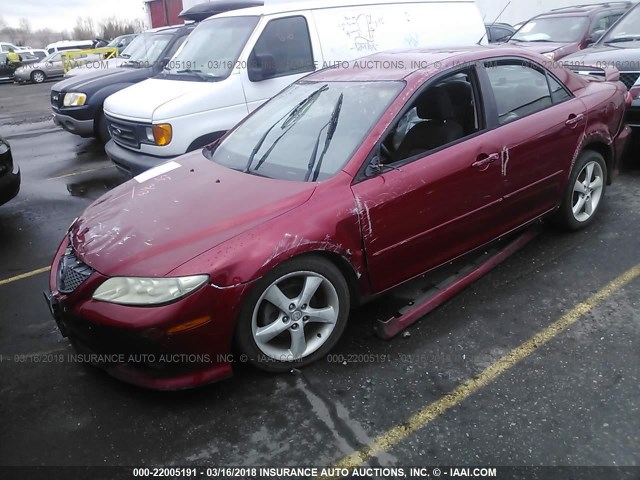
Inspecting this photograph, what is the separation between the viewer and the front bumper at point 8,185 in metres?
4.99

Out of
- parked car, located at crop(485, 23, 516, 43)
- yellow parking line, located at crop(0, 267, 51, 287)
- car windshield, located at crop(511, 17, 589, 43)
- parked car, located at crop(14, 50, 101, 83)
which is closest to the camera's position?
yellow parking line, located at crop(0, 267, 51, 287)

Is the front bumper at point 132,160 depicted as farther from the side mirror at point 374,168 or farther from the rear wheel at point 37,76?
the rear wheel at point 37,76

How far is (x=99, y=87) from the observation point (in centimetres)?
822

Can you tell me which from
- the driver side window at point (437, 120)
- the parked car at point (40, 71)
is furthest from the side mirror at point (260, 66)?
the parked car at point (40, 71)

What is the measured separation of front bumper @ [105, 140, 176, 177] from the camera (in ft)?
17.8

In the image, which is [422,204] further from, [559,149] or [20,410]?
[20,410]

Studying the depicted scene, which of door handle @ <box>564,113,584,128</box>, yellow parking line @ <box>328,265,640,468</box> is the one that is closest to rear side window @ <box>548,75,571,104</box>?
door handle @ <box>564,113,584,128</box>

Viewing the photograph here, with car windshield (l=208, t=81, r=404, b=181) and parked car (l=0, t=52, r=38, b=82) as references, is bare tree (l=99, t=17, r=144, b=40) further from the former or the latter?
car windshield (l=208, t=81, r=404, b=181)

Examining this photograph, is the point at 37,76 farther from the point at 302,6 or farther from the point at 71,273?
the point at 71,273

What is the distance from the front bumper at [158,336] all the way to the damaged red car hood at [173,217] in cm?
19

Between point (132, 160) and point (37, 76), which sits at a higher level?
point (132, 160)

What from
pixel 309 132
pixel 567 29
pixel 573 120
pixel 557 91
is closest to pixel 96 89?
pixel 309 132

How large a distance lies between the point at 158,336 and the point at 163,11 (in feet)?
107

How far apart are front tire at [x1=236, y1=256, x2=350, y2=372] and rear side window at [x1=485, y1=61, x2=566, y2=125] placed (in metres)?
1.71
